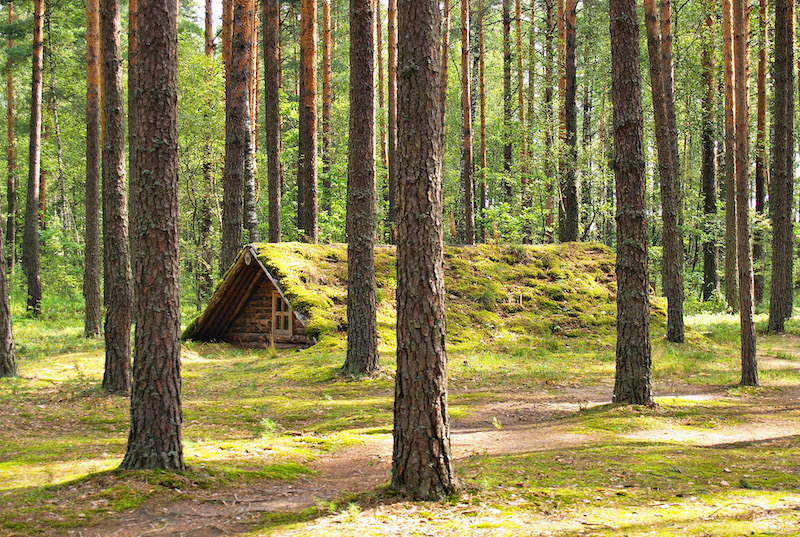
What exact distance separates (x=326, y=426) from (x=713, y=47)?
18342mm

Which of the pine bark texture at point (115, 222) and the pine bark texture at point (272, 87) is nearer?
the pine bark texture at point (115, 222)

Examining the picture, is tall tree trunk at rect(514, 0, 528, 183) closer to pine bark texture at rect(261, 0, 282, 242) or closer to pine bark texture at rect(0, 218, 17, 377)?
pine bark texture at rect(261, 0, 282, 242)

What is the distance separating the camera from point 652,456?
634 cm

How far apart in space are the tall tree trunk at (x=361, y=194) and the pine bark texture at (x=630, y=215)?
3.86 m

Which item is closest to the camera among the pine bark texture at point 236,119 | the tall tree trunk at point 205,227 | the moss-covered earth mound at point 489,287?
the moss-covered earth mound at point 489,287

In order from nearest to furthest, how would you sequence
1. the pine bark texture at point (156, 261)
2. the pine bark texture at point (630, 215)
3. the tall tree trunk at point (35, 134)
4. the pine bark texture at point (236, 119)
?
the pine bark texture at point (156, 261)
the pine bark texture at point (630, 215)
the pine bark texture at point (236, 119)
the tall tree trunk at point (35, 134)

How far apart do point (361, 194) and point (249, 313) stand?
626 cm

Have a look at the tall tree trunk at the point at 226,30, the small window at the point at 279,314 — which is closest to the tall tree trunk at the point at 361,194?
the small window at the point at 279,314

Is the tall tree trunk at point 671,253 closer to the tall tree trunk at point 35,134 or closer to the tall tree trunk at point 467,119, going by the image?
the tall tree trunk at point 467,119

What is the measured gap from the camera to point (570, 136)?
21203 mm

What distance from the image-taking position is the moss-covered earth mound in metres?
14.4

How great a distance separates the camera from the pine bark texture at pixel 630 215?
836 centimetres

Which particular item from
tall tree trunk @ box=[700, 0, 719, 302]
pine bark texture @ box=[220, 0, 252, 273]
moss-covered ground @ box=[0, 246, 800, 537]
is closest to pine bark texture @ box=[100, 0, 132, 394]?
moss-covered ground @ box=[0, 246, 800, 537]

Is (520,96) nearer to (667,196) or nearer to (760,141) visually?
(760,141)
